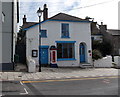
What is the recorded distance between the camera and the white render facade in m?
17.7

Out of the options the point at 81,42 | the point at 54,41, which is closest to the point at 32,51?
the point at 54,41

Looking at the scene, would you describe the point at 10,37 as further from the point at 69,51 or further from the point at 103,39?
the point at 103,39

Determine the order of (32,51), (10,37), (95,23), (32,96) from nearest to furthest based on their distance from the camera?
(32,96), (10,37), (32,51), (95,23)

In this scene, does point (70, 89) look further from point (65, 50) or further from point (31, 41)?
point (65, 50)

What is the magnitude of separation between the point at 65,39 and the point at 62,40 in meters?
0.43

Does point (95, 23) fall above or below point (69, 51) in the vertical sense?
above

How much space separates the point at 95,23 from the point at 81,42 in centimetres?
2157

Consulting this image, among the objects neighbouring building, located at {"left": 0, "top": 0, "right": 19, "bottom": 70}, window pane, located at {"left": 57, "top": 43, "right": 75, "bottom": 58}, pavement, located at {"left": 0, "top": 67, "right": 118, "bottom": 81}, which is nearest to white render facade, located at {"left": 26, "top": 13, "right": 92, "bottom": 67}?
window pane, located at {"left": 57, "top": 43, "right": 75, "bottom": 58}

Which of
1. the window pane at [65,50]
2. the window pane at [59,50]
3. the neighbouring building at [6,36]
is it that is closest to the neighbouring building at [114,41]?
the window pane at [65,50]

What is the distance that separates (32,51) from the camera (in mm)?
17500

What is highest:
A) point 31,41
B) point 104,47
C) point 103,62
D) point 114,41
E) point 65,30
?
point 65,30

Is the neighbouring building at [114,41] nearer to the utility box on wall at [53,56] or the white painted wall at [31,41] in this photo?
the utility box on wall at [53,56]

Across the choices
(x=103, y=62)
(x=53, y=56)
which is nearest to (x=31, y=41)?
(x=53, y=56)

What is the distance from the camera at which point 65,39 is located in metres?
18.7
